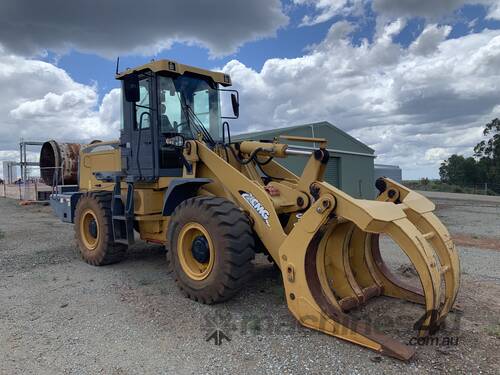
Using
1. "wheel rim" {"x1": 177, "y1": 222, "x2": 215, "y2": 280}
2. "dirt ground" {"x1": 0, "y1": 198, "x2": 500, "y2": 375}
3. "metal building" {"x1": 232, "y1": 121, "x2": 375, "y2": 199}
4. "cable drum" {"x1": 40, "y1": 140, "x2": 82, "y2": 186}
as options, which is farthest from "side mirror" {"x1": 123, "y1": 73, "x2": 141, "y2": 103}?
"metal building" {"x1": 232, "y1": 121, "x2": 375, "y2": 199}

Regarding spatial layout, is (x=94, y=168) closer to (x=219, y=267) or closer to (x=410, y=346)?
(x=219, y=267)

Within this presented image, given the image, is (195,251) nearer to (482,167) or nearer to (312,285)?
(312,285)

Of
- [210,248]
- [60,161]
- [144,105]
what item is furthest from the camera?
[60,161]

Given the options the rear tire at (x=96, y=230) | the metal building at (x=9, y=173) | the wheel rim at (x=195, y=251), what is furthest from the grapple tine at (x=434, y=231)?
the metal building at (x=9, y=173)

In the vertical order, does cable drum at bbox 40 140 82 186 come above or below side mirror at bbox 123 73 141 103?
below

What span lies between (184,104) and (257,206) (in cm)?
230

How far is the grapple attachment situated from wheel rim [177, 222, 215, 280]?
98cm

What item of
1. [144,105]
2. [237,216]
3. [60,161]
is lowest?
[237,216]

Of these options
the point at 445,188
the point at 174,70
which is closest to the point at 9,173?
the point at 174,70

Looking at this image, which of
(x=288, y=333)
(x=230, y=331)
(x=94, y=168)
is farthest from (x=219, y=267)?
(x=94, y=168)

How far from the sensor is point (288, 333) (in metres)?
4.25

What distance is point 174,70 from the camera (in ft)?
20.3

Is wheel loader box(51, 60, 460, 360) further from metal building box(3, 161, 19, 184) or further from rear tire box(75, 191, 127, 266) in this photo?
metal building box(3, 161, 19, 184)

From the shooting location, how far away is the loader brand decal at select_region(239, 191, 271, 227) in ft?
16.0
